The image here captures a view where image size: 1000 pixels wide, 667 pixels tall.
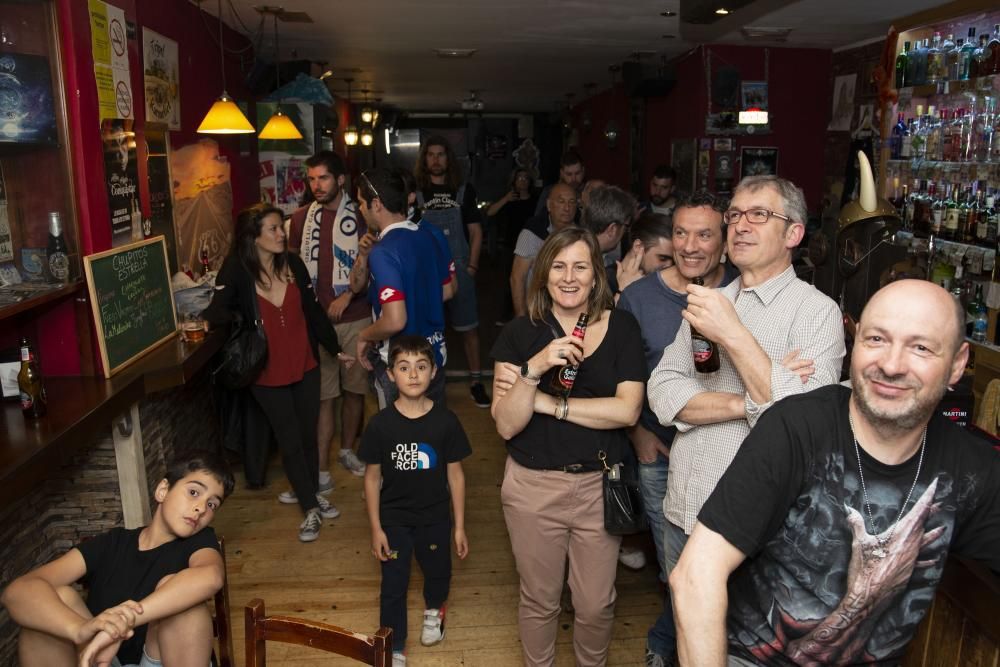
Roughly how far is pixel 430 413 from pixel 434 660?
94cm

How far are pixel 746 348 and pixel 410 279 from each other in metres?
1.91

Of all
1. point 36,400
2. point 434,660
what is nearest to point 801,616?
point 434,660

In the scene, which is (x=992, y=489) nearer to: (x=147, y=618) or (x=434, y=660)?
(x=147, y=618)

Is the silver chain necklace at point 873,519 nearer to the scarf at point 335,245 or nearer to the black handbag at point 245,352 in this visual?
the black handbag at point 245,352

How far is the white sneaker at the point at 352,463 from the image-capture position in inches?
189

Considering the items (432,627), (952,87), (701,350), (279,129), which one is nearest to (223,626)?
(432,627)

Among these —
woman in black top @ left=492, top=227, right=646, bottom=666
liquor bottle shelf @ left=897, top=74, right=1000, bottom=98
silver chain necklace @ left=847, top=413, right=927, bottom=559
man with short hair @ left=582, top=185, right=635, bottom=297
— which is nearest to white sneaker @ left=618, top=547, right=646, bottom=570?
woman in black top @ left=492, top=227, right=646, bottom=666

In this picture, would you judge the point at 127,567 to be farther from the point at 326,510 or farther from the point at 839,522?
the point at 326,510

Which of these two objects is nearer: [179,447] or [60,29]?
[60,29]

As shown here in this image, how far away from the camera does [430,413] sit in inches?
120

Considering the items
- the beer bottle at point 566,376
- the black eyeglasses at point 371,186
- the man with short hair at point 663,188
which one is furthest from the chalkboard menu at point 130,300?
the man with short hair at point 663,188

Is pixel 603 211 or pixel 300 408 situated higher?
pixel 603 211

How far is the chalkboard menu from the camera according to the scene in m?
3.35

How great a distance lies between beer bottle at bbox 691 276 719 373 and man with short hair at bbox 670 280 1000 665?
0.67 m
